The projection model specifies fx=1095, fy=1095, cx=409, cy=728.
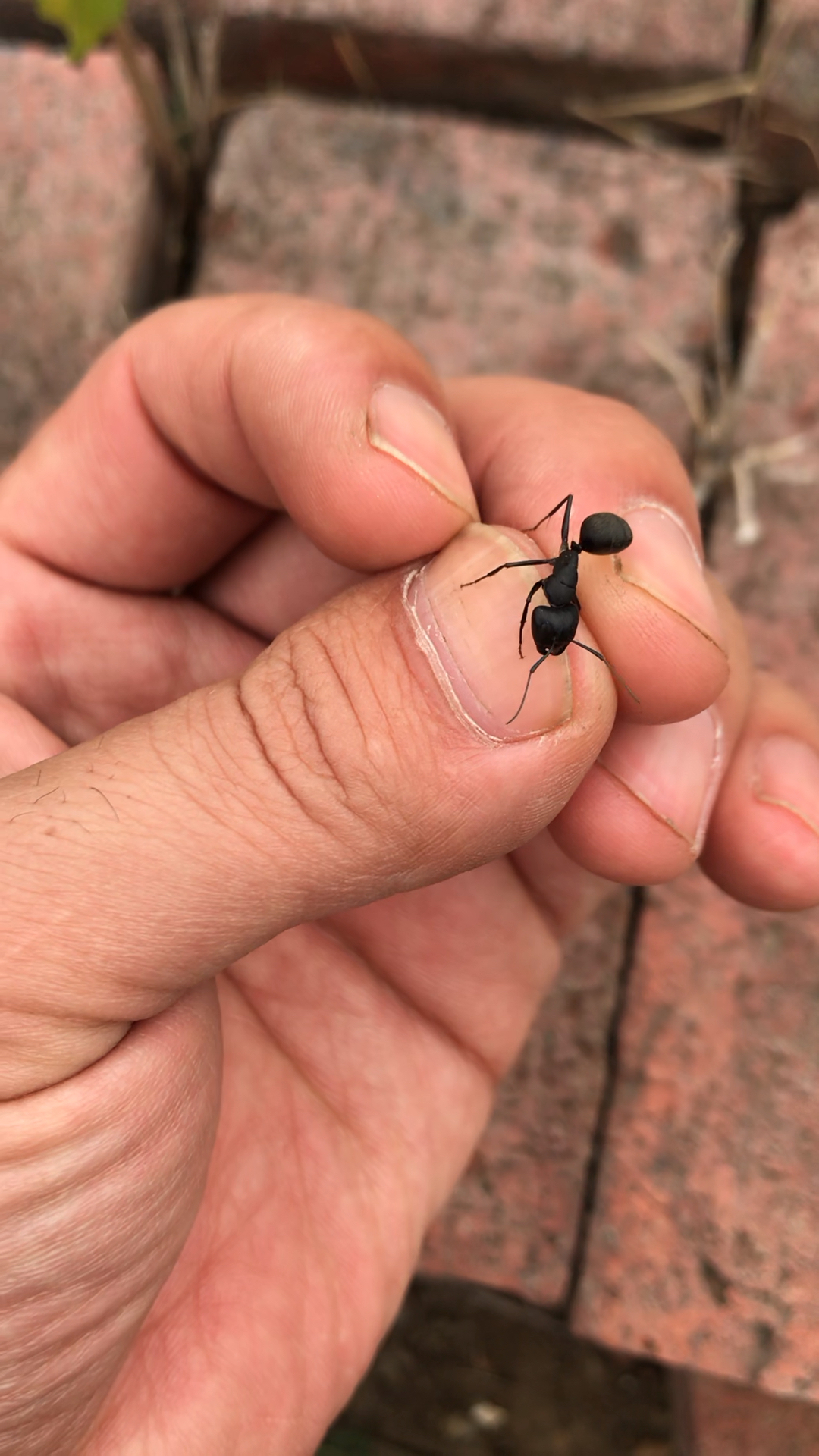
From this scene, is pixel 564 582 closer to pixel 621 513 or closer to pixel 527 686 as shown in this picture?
pixel 621 513

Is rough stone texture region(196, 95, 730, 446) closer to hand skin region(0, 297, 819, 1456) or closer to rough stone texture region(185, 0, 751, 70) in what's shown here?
rough stone texture region(185, 0, 751, 70)

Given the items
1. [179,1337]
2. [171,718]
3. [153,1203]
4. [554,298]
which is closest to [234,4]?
[554,298]

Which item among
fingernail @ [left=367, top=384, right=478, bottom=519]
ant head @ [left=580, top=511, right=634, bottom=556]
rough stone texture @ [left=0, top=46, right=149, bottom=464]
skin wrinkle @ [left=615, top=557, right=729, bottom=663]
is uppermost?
rough stone texture @ [left=0, top=46, right=149, bottom=464]

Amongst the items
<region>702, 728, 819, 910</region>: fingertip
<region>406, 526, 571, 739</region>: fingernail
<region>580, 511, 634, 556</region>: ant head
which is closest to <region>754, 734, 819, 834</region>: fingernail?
<region>702, 728, 819, 910</region>: fingertip

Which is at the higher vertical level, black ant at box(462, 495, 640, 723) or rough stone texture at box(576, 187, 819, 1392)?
black ant at box(462, 495, 640, 723)

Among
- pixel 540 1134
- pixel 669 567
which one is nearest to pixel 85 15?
pixel 669 567

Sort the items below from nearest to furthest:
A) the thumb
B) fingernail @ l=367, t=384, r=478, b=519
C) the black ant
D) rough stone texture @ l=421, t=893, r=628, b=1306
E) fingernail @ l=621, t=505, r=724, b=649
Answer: the thumb, the black ant, fingernail @ l=367, t=384, r=478, b=519, fingernail @ l=621, t=505, r=724, b=649, rough stone texture @ l=421, t=893, r=628, b=1306

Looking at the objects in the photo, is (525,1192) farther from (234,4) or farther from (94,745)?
(234,4)
